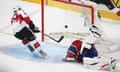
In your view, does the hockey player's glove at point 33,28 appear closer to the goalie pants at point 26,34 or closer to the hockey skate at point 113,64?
the goalie pants at point 26,34

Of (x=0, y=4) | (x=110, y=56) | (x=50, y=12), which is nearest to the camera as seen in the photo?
(x=110, y=56)

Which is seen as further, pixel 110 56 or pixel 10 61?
pixel 10 61

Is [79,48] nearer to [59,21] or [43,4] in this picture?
[59,21]

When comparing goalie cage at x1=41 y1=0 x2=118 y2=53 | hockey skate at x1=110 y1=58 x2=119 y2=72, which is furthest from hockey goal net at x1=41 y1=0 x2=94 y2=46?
hockey skate at x1=110 y1=58 x2=119 y2=72

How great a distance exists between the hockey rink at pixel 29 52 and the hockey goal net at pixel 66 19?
5 centimetres

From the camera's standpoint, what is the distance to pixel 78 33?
Result: 136 centimetres

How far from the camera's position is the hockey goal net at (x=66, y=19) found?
1331 mm

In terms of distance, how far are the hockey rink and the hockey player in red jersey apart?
26mm

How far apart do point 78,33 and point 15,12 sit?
1.24 ft

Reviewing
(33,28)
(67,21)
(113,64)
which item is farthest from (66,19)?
(113,64)

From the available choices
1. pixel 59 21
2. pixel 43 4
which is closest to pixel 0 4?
pixel 43 4

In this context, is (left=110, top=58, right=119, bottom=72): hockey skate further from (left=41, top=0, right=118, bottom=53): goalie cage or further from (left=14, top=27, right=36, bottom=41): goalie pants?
(left=14, top=27, right=36, bottom=41): goalie pants

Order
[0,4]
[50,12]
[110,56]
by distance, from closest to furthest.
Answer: [110,56]
[50,12]
[0,4]

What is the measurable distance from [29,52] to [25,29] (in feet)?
0.43
